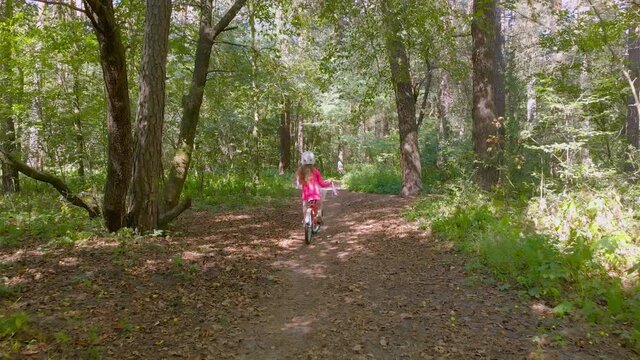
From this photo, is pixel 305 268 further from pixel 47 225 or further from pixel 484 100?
pixel 484 100

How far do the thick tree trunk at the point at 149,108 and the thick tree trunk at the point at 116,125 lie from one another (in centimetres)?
19

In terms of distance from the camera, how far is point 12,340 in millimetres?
3750

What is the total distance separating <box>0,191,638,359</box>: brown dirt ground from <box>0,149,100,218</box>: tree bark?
158cm

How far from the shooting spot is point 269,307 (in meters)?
5.66

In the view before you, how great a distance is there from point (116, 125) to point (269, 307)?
4433mm

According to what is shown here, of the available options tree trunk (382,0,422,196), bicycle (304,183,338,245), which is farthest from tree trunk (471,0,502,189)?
bicycle (304,183,338,245)

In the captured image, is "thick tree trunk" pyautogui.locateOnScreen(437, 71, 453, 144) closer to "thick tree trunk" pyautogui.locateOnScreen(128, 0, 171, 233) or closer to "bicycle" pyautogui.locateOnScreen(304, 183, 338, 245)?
"bicycle" pyautogui.locateOnScreen(304, 183, 338, 245)

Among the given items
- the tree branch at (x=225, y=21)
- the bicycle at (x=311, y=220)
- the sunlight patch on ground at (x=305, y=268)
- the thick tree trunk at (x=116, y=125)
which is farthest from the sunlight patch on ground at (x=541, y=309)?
the tree branch at (x=225, y=21)

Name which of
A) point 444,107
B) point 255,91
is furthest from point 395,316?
point 444,107

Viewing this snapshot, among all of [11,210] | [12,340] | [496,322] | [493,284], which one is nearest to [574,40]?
[493,284]

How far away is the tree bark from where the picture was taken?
24.2 ft

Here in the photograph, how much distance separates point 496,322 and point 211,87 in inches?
480

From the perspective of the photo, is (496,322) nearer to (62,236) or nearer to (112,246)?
(112,246)

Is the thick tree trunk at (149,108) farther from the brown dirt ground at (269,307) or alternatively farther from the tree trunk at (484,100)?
the tree trunk at (484,100)
